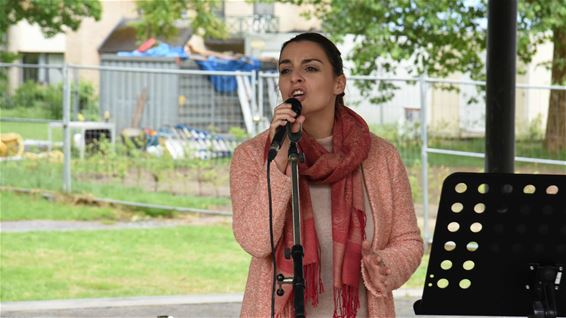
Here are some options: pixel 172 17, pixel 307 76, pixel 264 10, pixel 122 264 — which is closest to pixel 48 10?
pixel 172 17

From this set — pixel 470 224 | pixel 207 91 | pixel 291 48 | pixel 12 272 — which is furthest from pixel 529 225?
pixel 207 91

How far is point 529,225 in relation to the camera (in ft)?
10.5

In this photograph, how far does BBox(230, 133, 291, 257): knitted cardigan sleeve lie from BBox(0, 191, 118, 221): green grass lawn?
31.0 ft

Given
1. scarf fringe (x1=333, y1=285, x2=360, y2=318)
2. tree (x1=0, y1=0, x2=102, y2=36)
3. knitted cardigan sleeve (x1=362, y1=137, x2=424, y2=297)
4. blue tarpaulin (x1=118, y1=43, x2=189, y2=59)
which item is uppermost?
tree (x1=0, y1=0, x2=102, y2=36)

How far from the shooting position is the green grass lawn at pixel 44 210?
12547 mm

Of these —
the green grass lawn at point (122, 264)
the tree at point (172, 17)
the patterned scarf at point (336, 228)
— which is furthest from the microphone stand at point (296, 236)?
the tree at point (172, 17)

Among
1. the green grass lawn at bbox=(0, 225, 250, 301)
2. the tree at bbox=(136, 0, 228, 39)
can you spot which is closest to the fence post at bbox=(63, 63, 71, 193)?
the green grass lawn at bbox=(0, 225, 250, 301)

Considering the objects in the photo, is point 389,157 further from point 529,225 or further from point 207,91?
point 207,91

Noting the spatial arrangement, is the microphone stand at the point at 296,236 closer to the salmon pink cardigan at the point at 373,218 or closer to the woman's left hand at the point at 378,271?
the salmon pink cardigan at the point at 373,218

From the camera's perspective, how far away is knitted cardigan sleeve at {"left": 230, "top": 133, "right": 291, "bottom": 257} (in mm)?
3174

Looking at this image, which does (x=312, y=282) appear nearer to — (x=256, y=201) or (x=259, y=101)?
(x=256, y=201)

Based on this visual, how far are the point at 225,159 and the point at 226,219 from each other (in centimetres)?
69

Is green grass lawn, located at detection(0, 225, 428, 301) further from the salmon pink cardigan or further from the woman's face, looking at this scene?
the woman's face

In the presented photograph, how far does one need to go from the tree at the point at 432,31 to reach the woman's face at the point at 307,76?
1217cm
